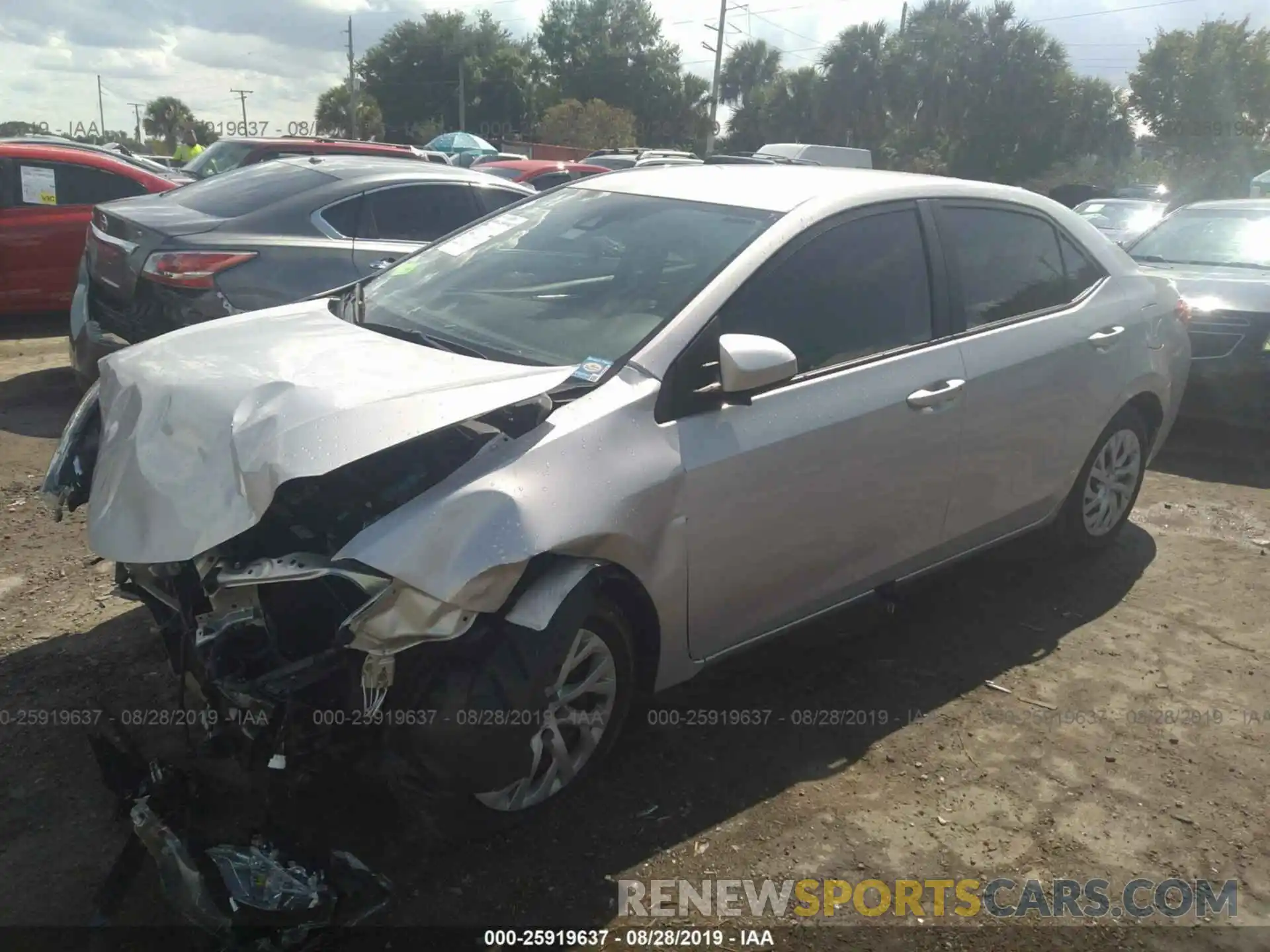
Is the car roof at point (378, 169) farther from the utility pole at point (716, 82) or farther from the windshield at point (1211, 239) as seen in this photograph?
the utility pole at point (716, 82)

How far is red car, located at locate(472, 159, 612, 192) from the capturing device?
12523mm

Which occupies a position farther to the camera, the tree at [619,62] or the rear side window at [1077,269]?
the tree at [619,62]

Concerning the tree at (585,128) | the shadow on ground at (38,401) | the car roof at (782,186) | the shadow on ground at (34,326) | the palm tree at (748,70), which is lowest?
the shadow on ground at (38,401)

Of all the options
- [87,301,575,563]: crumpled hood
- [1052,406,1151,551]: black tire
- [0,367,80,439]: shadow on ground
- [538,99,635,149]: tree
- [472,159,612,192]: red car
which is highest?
[538,99,635,149]: tree

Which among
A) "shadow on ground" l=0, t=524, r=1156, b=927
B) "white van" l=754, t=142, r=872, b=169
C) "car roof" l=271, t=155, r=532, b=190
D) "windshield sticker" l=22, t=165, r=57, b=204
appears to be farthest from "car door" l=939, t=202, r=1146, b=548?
"windshield sticker" l=22, t=165, r=57, b=204

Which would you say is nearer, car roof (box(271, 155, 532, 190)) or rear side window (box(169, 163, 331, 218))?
rear side window (box(169, 163, 331, 218))

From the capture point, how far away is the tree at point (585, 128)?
4697 centimetres

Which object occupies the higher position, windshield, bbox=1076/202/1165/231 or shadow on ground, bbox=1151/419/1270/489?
windshield, bbox=1076/202/1165/231

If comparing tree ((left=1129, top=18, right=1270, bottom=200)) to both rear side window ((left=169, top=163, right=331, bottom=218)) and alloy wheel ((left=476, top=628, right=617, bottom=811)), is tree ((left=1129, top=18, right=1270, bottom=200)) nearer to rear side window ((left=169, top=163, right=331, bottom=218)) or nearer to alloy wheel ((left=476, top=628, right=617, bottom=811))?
rear side window ((left=169, top=163, right=331, bottom=218))

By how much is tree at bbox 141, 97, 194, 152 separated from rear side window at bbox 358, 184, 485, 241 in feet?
218

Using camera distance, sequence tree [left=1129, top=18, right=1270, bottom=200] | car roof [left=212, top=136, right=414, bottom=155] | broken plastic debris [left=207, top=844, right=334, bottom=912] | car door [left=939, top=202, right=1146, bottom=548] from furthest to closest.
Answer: tree [left=1129, top=18, right=1270, bottom=200] → car roof [left=212, top=136, right=414, bottom=155] → car door [left=939, top=202, right=1146, bottom=548] → broken plastic debris [left=207, top=844, right=334, bottom=912]

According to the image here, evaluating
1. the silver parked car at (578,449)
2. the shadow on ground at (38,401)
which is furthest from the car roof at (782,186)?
the shadow on ground at (38,401)

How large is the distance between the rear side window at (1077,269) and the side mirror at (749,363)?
2.05m

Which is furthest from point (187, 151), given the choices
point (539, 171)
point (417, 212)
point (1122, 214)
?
point (1122, 214)
